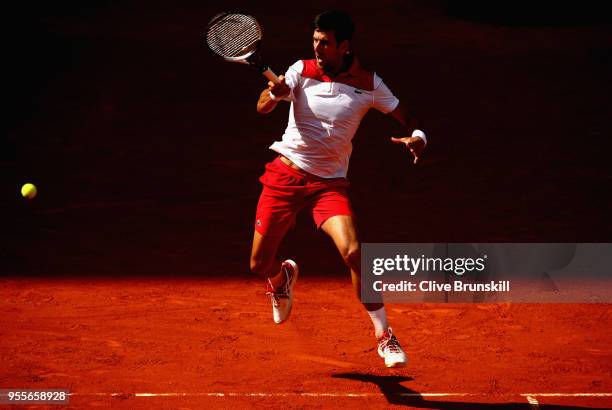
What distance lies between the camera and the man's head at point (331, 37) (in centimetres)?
596

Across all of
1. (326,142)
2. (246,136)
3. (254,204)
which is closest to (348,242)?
(326,142)

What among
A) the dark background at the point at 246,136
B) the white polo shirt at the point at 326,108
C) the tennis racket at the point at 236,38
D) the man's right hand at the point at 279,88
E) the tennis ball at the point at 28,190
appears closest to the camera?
the man's right hand at the point at 279,88

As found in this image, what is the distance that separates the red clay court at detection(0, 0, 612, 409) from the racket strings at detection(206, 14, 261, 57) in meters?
2.09

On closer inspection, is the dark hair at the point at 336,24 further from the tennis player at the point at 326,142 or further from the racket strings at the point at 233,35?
the racket strings at the point at 233,35

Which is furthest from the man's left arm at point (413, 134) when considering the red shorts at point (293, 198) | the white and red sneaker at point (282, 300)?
the white and red sneaker at point (282, 300)

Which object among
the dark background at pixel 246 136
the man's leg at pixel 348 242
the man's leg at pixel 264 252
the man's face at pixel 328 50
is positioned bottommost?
the dark background at pixel 246 136

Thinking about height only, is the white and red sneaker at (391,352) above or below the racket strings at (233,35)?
below

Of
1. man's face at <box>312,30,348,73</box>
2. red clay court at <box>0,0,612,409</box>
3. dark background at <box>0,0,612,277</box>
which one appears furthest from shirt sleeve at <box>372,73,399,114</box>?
dark background at <box>0,0,612,277</box>

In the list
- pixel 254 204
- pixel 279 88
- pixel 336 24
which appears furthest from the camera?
pixel 254 204

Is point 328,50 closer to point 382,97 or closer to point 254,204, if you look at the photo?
point 382,97

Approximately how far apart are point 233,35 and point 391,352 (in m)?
2.24

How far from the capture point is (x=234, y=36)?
6219 mm

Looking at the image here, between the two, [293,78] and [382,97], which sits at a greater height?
[293,78]

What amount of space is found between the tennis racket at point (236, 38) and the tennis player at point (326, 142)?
263mm
